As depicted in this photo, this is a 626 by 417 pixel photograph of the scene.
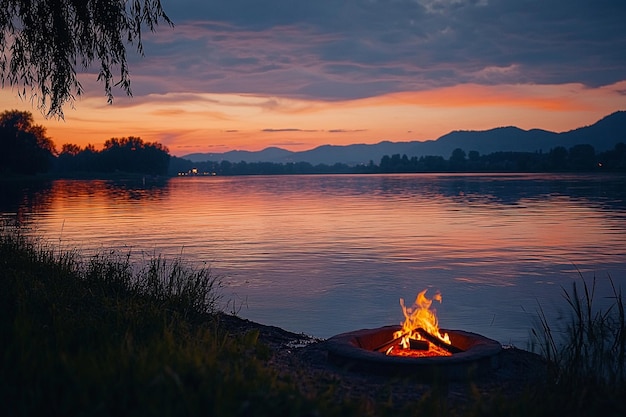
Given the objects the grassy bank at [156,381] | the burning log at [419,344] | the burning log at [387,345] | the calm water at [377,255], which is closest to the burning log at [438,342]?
the burning log at [419,344]

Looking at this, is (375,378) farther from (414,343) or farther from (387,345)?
(387,345)

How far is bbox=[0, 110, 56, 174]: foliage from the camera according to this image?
94.8 m

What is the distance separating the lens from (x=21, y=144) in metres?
97.5

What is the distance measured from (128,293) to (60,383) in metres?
5.72

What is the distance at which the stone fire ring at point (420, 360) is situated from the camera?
751 centimetres

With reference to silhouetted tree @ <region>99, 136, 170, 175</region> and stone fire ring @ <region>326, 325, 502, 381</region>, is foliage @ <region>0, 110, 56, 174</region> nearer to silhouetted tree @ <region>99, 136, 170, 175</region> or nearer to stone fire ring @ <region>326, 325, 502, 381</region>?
silhouetted tree @ <region>99, 136, 170, 175</region>

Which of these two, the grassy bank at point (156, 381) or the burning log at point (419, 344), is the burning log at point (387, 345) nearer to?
the burning log at point (419, 344)

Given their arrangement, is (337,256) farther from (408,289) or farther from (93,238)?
(93,238)

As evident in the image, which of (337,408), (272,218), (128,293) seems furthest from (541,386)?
(272,218)

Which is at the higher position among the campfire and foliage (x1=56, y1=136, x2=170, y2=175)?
foliage (x1=56, y1=136, x2=170, y2=175)

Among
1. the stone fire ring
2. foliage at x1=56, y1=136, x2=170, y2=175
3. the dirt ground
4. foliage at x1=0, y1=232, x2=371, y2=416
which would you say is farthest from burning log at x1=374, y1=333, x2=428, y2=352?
foliage at x1=56, y1=136, x2=170, y2=175

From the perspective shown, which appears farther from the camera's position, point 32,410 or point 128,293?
point 128,293

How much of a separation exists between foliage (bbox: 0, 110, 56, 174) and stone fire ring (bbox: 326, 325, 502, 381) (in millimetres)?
97921

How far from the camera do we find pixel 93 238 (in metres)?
24.0
